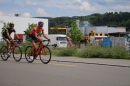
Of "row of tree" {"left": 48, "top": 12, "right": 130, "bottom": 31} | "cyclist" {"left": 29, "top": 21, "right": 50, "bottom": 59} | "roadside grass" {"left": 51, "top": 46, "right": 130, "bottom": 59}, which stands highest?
"row of tree" {"left": 48, "top": 12, "right": 130, "bottom": 31}

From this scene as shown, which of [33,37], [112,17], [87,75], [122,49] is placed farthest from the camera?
[112,17]

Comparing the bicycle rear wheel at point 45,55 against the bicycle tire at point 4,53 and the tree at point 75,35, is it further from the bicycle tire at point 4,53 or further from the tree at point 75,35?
the tree at point 75,35

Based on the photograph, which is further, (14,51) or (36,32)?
(14,51)

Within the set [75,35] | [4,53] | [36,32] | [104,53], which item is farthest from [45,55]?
[75,35]

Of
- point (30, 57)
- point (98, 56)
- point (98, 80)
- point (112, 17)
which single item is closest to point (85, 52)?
point (98, 56)

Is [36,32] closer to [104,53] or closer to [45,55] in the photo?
[45,55]

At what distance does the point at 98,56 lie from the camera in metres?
17.2

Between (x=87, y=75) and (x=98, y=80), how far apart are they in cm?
110

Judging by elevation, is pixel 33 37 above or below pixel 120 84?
above

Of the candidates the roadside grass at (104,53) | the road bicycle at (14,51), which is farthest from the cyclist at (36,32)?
the roadside grass at (104,53)

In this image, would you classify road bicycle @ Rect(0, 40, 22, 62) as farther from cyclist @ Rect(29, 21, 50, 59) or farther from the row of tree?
the row of tree

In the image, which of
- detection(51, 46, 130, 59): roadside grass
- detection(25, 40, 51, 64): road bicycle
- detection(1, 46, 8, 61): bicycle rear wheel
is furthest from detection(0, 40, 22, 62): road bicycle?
detection(51, 46, 130, 59): roadside grass

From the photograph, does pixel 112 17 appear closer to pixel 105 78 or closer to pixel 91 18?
pixel 91 18

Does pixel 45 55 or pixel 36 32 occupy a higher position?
pixel 36 32
